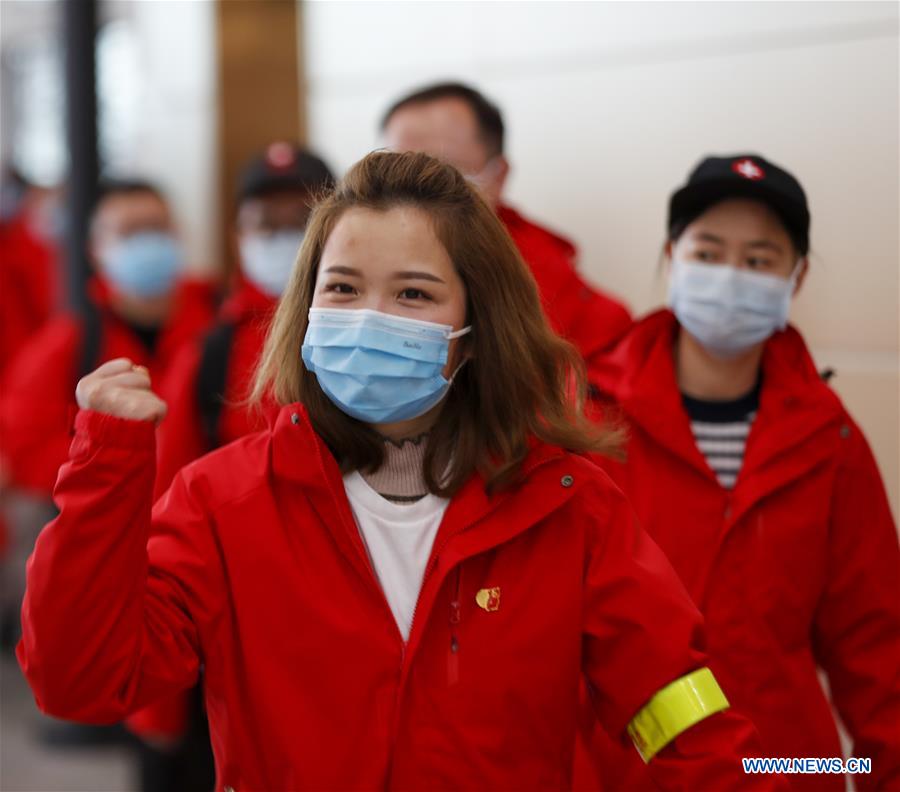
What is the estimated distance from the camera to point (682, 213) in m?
2.25

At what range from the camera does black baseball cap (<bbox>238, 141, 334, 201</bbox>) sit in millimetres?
3199

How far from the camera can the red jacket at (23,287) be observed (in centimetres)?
572

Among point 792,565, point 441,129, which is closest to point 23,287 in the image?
point 441,129

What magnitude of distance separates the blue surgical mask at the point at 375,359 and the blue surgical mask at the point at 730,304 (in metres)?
0.59

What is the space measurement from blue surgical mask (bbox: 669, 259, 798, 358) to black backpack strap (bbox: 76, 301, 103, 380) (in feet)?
7.64

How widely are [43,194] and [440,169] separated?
18.2 feet

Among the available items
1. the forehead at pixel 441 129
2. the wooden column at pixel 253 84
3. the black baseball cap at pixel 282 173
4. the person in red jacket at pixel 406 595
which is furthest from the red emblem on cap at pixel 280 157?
the person in red jacket at pixel 406 595

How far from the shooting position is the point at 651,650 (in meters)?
1.69

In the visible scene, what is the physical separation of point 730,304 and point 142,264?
2531mm

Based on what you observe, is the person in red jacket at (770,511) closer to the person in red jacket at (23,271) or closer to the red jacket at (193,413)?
the red jacket at (193,413)

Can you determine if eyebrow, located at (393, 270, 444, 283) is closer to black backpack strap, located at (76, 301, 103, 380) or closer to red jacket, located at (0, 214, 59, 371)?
black backpack strap, located at (76, 301, 103, 380)

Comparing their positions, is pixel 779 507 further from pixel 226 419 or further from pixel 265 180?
pixel 265 180

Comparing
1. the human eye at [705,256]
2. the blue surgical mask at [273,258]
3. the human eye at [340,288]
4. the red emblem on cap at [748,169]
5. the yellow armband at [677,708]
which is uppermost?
the red emblem on cap at [748,169]

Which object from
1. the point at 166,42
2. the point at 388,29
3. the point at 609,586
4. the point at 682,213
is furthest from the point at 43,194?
the point at 609,586
